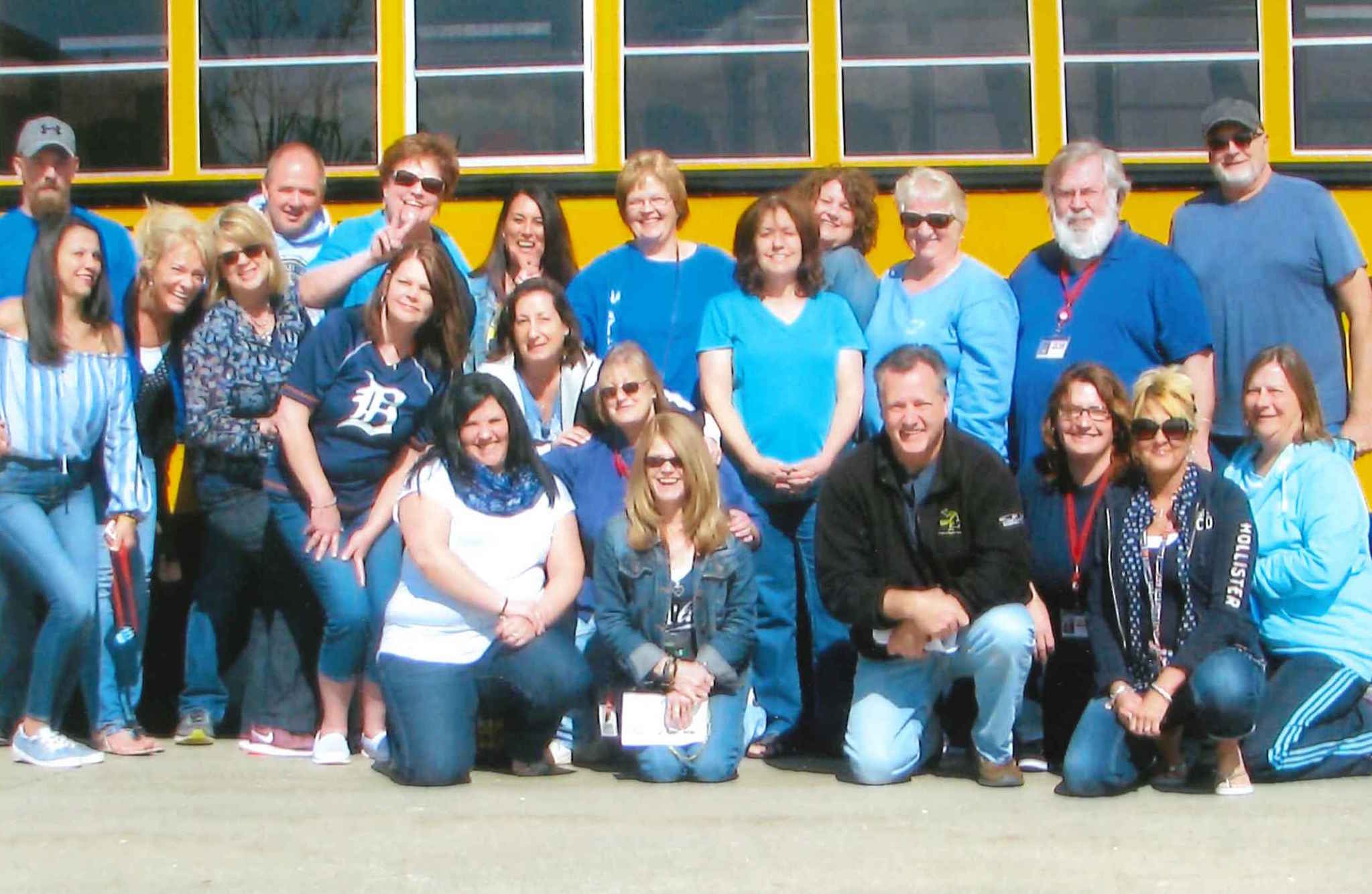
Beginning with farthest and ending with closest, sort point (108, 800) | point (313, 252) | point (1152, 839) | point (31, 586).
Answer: point (313, 252), point (31, 586), point (108, 800), point (1152, 839)

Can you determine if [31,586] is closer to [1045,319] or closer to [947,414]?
[947,414]

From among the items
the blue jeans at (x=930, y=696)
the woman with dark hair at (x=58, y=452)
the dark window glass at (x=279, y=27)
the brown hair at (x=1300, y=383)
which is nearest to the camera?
the blue jeans at (x=930, y=696)

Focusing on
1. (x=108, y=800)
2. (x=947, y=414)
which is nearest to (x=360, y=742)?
(x=108, y=800)

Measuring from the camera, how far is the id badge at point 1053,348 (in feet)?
18.1

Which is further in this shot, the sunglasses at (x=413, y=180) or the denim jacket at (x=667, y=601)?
the sunglasses at (x=413, y=180)

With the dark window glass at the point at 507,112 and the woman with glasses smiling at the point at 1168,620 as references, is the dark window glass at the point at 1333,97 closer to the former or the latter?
the woman with glasses smiling at the point at 1168,620

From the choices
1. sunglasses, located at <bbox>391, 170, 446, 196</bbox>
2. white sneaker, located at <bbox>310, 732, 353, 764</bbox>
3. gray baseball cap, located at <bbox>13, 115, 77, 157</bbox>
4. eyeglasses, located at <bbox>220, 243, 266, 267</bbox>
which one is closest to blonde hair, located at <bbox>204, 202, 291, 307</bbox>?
eyeglasses, located at <bbox>220, 243, 266, 267</bbox>

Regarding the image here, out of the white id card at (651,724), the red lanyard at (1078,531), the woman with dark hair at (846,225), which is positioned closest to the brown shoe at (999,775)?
the red lanyard at (1078,531)

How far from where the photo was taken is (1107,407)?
16.9 feet

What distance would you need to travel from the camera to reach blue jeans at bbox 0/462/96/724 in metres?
5.34

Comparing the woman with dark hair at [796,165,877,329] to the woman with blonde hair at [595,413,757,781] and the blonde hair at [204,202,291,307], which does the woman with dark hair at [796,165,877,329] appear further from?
the blonde hair at [204,202,291,307]

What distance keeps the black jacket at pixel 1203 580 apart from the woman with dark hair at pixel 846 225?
1077 millimetres

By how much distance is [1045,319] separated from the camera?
559 cm

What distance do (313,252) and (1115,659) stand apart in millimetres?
2726
